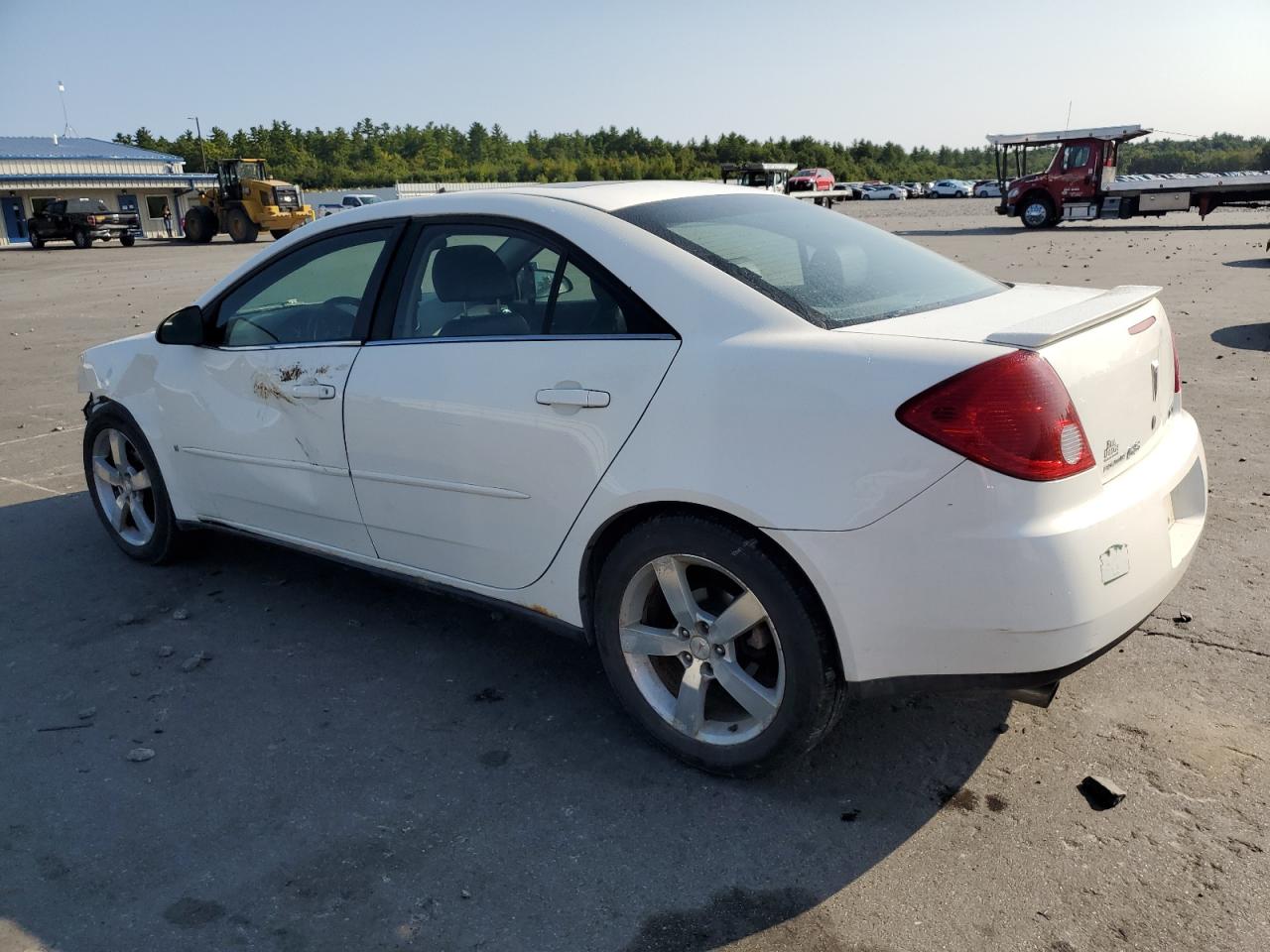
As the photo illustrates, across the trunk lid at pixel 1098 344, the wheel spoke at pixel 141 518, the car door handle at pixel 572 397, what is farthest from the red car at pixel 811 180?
the car door handle at pixel 572 397

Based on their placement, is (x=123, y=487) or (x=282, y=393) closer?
(x=282, y=393)

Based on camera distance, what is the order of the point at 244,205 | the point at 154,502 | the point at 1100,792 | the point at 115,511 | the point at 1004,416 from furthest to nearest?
the point at 244,205, the point at 115,511, the point at 154,502, the point at 1100,792, the point at 1004,416

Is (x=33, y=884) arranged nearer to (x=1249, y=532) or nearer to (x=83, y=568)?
(x=83, y=568)

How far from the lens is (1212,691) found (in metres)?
3.25

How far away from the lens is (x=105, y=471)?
487 centimetres

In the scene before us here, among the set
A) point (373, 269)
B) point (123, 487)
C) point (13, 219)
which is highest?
point (13, 219)

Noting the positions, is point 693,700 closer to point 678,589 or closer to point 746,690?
point 746,690

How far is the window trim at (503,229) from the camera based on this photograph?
2893 millimetres

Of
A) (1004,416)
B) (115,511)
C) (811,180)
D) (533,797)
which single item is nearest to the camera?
(1004,416)

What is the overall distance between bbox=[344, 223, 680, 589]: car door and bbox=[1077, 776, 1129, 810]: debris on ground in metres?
1.62

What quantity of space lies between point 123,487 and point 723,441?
347cm

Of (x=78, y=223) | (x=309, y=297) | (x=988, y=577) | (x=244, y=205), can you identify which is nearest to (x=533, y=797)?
(x=988, y=577)

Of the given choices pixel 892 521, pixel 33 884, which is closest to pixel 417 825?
pixel 33 884

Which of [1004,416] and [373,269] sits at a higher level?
[373,269]
